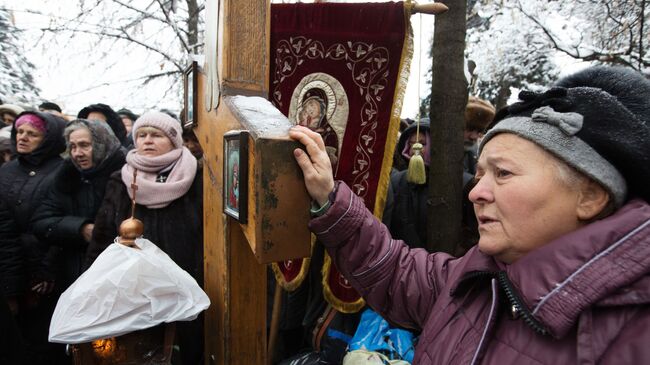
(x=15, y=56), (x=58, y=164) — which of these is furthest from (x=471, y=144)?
(x=15, y=56)

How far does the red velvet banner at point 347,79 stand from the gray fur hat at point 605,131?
4.53 ft

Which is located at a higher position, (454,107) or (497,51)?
(497,51)

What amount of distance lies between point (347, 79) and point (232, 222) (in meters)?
1.29

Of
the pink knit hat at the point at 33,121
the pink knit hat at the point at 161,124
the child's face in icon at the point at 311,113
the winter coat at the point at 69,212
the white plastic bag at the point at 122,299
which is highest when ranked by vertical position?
the child's face in icon at the point at 311,113

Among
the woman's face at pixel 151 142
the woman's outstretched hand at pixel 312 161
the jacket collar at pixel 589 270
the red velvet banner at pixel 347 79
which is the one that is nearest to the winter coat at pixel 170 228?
the woman's face at pixel 151 142

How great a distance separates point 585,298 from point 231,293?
93 centimetres

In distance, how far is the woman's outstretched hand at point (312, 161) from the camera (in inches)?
39.0

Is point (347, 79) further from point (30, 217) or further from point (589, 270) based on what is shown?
point (30, 217)

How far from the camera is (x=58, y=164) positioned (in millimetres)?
2951

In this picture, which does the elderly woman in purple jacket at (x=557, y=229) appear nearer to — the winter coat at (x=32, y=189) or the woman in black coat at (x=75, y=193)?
the woman in black coat at (x=75, y=193)

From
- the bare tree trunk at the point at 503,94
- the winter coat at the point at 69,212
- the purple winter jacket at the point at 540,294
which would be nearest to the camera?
the purple winter jacket at the point at 540,294

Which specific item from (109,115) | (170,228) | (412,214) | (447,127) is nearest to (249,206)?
(170,228)

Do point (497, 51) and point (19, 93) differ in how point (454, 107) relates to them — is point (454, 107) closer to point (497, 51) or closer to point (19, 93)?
point (497, 51)

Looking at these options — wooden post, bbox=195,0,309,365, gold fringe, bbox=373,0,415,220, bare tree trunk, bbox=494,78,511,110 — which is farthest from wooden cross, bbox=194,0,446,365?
bare tree trunk, bbox=494,78,511,110
